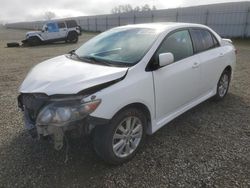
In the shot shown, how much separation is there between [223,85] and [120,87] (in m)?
3.06

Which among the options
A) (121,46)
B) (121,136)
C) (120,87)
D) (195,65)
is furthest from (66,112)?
(195,65)

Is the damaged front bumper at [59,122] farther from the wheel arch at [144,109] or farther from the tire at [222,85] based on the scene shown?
the tire at [222,85]

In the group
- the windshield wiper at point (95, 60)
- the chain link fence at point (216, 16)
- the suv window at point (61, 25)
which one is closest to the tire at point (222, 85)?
the windshield wiper at point (95, 60)

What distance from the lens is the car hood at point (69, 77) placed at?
2501 millimetres

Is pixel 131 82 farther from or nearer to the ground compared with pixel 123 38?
nearer to the ground

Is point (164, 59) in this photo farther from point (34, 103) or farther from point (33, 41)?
point (33, 41)

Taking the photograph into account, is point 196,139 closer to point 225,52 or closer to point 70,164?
point 70,164

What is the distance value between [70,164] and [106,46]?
172cm

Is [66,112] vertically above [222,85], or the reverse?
[66,112]

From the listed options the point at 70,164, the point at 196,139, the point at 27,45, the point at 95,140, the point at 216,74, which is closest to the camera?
the point at 95,140

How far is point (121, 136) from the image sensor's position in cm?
282

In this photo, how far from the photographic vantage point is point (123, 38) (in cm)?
358

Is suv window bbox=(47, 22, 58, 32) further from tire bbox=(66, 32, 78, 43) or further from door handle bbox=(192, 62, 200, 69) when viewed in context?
door handle bbox=(192, 62, 200, 69)

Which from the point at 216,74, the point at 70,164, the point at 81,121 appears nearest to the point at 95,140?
the point at 81,121
